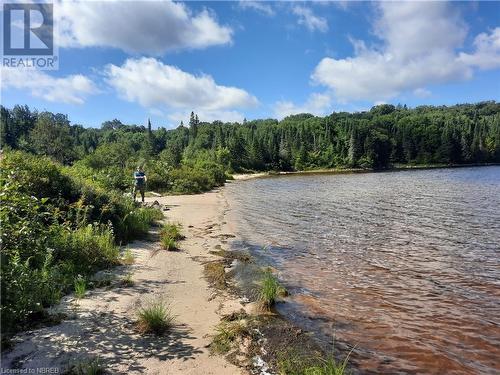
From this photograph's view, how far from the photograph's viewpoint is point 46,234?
29.0 ft

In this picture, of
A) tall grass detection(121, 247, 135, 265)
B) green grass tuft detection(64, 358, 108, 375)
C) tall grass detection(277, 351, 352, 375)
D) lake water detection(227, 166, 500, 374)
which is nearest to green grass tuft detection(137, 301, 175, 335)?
green grass tuft detection(64, 358, 108, 375)

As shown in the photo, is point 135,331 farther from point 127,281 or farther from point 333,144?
point 333,144

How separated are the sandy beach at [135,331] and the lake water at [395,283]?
246 cm

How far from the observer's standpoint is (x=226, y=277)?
11.7 metres

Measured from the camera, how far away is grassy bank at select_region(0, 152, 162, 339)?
680 cm

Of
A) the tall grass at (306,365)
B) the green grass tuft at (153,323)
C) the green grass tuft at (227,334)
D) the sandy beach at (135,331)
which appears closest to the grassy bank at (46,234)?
the sandy beach at (135,331)

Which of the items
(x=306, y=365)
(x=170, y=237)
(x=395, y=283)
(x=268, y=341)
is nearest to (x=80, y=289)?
(x=268, y=341)

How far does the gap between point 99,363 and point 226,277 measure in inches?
235

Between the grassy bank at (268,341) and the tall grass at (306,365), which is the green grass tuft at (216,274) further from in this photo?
the tall grass at (306,365)

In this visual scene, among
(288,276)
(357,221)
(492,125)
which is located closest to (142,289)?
(288,276)

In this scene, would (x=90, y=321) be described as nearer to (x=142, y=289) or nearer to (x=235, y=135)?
(x=142, y=289)

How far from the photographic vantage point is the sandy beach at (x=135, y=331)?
6117mm

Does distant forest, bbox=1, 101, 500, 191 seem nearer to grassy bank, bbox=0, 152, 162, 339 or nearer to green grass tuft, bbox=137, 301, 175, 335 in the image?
grassy bank, bbox=0, 152, 162, 339

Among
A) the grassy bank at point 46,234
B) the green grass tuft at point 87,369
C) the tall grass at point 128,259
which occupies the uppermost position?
the grassy bank at point 46,234
